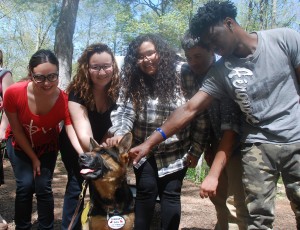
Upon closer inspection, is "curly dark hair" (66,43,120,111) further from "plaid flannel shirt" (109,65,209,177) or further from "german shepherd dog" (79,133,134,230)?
"german shepherd dog" (79,133,134,230)

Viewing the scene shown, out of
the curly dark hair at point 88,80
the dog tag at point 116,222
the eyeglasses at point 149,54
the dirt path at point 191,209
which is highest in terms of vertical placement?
the eyeglasses at point 149,54

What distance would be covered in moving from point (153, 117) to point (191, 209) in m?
3.14

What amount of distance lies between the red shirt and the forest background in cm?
583

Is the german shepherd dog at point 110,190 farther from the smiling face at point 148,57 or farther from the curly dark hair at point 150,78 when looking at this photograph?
the smiling face at point 148,57

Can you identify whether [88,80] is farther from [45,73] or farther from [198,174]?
[198,174]

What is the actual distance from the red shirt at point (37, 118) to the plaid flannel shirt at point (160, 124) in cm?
60

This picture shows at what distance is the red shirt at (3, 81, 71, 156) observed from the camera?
3734 mm

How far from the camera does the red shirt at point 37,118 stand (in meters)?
3.73

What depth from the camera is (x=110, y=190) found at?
3.75 metres

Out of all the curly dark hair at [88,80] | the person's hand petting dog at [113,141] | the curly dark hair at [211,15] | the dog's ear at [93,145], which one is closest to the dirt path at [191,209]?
the dog's ear at [93,145]

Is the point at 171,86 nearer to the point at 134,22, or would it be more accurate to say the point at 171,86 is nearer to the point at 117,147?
the point at 117,147

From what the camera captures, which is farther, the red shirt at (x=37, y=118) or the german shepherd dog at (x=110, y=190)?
the red shirt at (x=37, y=118)

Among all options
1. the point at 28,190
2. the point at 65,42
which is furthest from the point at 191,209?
the point at 65,42

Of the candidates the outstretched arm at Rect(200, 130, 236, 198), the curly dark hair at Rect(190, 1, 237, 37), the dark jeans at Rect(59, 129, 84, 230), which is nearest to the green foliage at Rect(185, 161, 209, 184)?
the dark jeans at Rect(59, 129, 84, 230)
